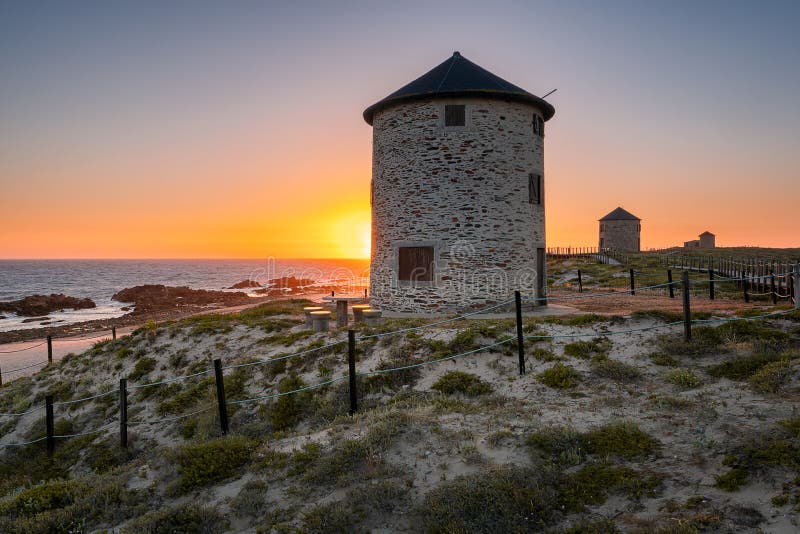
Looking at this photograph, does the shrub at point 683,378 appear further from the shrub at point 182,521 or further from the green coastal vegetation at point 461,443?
the shrub at point 182,521

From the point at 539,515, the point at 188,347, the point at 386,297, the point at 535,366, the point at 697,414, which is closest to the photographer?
the point at 539,515

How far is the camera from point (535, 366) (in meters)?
10.4

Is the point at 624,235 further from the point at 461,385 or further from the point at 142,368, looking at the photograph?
the point at 142,368

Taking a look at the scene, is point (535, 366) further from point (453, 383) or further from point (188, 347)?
point (188, 347)

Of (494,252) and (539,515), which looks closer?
(539,515)

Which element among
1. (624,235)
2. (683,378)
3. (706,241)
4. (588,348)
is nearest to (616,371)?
(683,378)

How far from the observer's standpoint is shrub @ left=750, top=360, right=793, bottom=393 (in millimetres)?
7566

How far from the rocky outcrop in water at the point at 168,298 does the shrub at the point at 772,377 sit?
47.3 m

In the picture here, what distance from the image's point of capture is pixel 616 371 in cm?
941

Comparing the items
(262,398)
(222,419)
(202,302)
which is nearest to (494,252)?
(262,398)

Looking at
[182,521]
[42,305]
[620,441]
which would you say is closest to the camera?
[182,521]

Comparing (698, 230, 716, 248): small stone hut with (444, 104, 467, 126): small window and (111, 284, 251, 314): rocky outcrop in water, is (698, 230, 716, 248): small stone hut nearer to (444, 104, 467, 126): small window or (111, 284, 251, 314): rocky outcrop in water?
(111, 284, 251, 314): rocky outcrop in water

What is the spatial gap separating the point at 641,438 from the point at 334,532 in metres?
4.43

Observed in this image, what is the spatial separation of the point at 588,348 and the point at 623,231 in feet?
193
